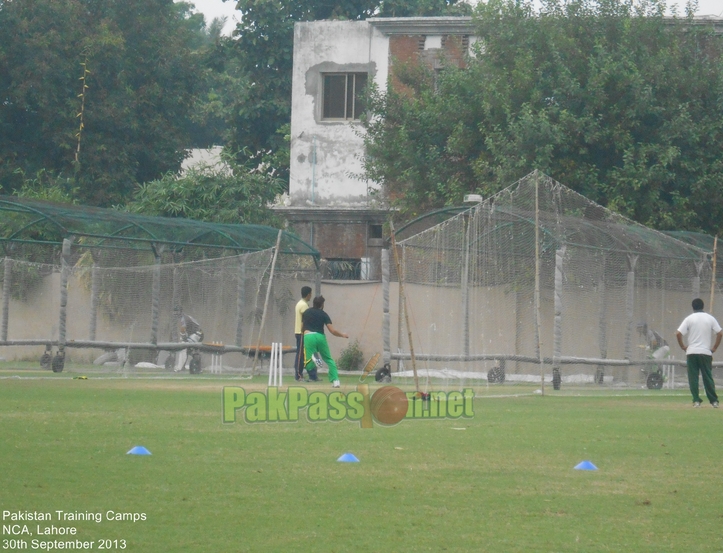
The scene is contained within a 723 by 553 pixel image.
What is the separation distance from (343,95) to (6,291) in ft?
54.2

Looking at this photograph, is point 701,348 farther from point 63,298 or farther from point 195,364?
point 63,298

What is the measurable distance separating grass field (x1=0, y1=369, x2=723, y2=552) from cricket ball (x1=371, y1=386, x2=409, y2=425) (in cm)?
35

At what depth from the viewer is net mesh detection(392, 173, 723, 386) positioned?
757 inches

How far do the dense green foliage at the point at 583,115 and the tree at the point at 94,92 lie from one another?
15.8 m

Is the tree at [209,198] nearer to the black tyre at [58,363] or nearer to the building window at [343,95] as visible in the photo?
the building window at [343,95]

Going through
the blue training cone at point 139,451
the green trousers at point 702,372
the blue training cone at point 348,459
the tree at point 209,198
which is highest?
the tree at point 209,198

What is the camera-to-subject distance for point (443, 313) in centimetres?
1936

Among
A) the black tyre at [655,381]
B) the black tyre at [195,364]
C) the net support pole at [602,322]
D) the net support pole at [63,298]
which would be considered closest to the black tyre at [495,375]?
the net support pole at [602,322]

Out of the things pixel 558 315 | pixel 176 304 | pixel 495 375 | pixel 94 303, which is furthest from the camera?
pixel 176 304

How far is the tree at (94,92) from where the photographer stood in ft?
131

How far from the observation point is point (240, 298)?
24.4m

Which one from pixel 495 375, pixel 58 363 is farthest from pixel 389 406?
pixel 58 363

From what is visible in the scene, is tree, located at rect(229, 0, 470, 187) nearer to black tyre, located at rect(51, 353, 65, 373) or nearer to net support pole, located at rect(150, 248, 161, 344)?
net support pole, located at rect(150, 248, 161, 344)

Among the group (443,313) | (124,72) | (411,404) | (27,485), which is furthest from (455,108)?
(27,485)
